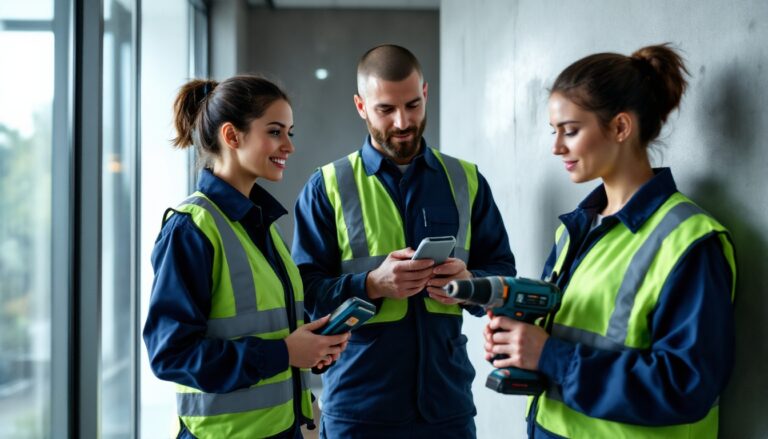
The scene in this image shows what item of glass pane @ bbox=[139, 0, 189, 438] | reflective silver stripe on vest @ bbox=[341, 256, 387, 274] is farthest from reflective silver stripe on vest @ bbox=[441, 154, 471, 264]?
glass pane @ bbox=[139, 0, 189, 438]

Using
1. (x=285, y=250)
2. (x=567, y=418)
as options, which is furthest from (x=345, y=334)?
(x=567, y=418)

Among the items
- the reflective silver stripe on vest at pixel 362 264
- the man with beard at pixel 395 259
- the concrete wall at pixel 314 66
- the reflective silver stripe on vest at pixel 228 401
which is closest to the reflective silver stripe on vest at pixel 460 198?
the man with beard at pixel 395 259

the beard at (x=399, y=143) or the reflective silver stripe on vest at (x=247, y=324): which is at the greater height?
the beard at (x=399, y=143)

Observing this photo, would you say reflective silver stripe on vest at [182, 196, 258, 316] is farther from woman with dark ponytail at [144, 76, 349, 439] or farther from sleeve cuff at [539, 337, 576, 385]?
sleeve cuff at [539, 337, 576, 385]

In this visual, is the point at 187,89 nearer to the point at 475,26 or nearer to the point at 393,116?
the point at 393,116

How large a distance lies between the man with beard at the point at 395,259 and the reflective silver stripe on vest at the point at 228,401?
18.2 inches

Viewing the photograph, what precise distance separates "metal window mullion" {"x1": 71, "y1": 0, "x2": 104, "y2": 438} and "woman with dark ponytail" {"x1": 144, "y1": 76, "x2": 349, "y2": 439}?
93 cm

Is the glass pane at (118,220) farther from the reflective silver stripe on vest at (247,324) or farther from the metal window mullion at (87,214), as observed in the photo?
the reflective silver stripe on vest at (247,324)

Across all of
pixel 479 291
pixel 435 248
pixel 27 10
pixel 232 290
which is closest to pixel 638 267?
pixel 479 291

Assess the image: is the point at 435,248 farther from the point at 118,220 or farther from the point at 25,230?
the point at 118,220

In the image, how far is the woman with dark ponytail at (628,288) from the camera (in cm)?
120

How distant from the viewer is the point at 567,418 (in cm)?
143

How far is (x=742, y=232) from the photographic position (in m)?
1.31

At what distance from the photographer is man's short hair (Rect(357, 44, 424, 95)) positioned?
213 centimetres
